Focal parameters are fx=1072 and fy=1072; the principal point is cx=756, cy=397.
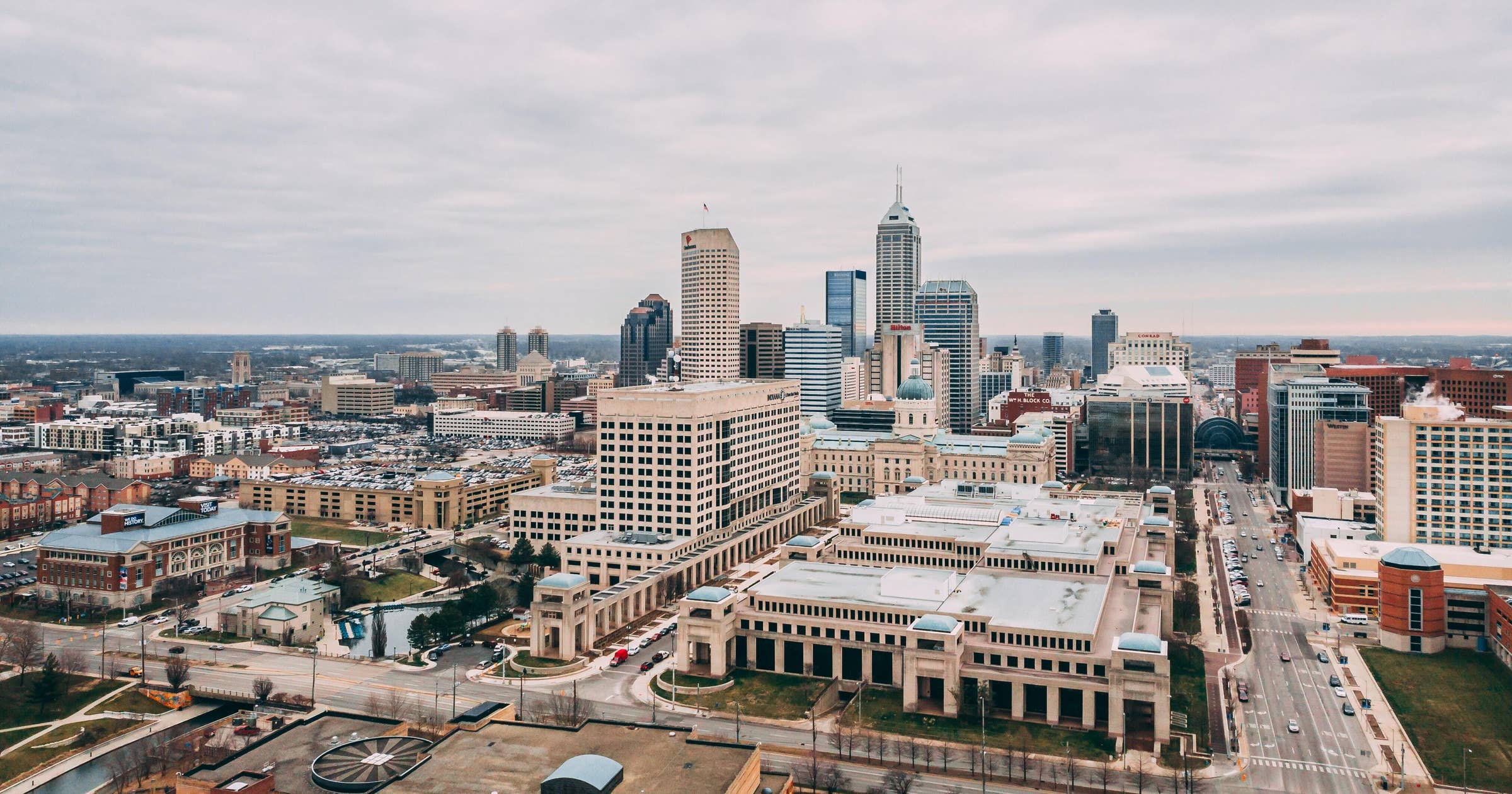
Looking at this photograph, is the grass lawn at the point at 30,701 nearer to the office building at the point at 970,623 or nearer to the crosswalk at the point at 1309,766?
the office building at the point at 970,623

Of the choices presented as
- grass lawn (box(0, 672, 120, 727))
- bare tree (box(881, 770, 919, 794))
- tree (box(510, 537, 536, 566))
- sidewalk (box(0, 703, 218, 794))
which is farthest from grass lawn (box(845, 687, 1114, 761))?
grass lawn (box(0, 672, 120, 727))

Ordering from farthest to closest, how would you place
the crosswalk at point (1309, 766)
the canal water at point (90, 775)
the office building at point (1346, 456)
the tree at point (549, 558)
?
1. the office building at point (1346, 456)
2. the tree at point (549, 558)
3. the canal water at point (90, 775)
4. the crosswalk at point (1309, 766)

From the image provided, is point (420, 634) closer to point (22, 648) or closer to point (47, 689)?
point (47, 689)

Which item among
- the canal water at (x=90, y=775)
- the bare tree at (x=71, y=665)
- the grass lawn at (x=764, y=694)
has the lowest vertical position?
the canal water at (x=90, y=775)

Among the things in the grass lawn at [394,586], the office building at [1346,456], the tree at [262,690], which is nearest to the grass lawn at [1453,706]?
the office building at [1346,456]

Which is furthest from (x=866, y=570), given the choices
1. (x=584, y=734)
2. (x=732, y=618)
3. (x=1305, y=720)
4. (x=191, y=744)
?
(x=191, y=744)

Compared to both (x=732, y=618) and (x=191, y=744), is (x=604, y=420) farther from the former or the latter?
(x=191, y=744)
